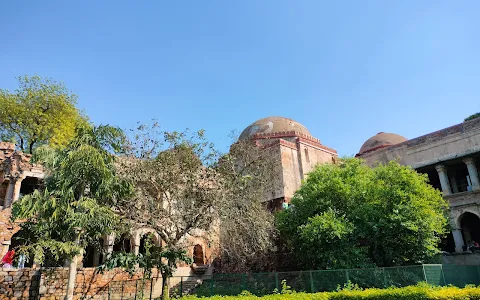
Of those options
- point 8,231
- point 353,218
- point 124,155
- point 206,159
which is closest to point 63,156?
point 124,155

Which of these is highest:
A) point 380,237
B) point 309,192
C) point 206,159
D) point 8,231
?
point 206,159

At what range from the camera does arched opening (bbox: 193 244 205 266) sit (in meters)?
22.3

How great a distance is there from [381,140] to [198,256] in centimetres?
1799

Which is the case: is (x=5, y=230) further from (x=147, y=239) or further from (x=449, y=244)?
(x=449, y=244)

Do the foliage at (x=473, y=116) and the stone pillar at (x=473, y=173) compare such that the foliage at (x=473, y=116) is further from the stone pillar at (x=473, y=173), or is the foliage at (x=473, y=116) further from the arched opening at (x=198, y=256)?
the arched opening at (x=198, y=256)

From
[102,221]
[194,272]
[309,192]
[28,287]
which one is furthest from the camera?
[194,272]

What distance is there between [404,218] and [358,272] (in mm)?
3508

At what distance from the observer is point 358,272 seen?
42.5ft

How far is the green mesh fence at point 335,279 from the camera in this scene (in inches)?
500

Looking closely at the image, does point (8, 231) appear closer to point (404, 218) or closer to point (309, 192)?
point (309, 192)

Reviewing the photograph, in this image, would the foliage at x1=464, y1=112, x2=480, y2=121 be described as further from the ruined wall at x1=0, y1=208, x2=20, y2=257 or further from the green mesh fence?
the ruined wall at x1=0, y1=208, x2=20, y2=257

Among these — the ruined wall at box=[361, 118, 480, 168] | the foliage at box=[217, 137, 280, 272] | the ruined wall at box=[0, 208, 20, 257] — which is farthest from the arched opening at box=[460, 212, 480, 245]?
the ruined wall at box=[0, 208, 20, 257]

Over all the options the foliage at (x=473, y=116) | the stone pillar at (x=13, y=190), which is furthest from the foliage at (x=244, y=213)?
the foliage at (x=473, y=116)

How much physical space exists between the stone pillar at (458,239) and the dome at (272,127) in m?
11.9
